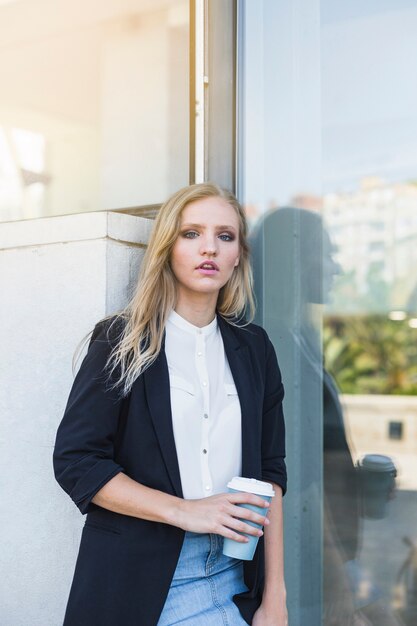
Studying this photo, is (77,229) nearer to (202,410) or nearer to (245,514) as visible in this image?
(202,410)

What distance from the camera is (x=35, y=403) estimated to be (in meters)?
2.74

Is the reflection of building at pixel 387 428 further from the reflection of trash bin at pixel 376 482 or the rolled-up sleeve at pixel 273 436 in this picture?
the rolled-up sleeve at pixel 273 436

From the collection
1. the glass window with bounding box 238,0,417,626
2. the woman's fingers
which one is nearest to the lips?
the glass window with bounding box 238,0,417,626

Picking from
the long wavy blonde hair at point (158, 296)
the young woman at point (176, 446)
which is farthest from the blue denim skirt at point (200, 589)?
the long wavy blonde hair at point (158, 296)

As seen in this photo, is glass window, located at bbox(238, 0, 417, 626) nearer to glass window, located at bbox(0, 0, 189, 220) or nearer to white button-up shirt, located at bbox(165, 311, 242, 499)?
glass window, located at bbox(0, 0, 189, 220)

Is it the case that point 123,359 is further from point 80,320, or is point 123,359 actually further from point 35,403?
point 35,403

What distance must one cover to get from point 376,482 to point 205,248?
40.6 inches

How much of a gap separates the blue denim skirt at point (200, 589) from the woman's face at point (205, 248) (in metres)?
0.70

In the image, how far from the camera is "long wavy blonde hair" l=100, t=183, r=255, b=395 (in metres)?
2.10

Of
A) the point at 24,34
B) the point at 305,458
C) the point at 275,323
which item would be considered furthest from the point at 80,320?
the point at 24,34

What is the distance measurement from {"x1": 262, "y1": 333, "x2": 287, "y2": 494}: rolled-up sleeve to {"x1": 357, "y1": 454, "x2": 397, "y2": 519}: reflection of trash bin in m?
0.44

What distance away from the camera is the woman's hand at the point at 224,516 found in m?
1.85

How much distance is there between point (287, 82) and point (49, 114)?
1.13m

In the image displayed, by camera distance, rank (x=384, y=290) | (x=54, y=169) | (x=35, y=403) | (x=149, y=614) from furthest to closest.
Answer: (x=54, y=169) < (x=35, y=403) < (x=384, y=290) < (x=149, y=614)
